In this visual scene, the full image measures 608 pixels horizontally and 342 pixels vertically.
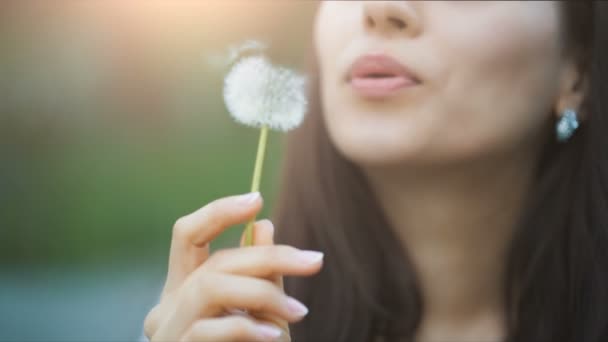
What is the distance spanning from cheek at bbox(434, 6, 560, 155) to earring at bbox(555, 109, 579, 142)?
3 centimetres

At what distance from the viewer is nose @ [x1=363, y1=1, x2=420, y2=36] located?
1.15 feet

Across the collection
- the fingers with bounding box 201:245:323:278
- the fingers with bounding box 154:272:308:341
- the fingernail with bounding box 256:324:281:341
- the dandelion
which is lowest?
the fingernail with bounding box 256:324:281:341

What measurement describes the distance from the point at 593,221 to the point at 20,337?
41 cm

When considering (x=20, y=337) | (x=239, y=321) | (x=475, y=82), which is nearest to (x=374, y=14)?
(x=475, y=82)

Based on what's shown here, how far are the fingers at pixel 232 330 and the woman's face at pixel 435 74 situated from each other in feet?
0.44

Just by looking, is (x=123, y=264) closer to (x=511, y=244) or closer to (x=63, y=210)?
(x=63, y=210)

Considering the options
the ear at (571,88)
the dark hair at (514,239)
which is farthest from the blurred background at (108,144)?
the ear at (571,88)

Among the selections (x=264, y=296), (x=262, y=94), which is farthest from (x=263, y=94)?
(x=264, y=296)

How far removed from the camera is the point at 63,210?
1.43 feet

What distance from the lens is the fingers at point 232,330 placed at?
288mm

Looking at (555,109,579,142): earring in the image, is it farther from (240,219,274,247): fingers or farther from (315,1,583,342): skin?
(240,219,274,247): fingers

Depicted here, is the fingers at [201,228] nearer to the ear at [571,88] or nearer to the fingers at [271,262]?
the fingers at [271,262]

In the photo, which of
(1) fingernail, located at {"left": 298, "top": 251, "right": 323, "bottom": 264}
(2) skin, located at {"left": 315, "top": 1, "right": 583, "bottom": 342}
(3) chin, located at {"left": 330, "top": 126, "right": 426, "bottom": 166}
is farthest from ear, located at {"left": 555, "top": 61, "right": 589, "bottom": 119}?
(1) fingernail, located at {"left": 298, "top": 251, "right": 323, "bottom": 264}

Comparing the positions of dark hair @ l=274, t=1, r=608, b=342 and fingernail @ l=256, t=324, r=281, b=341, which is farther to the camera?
dark hair @ l=274, t=1, r=608, b=342
